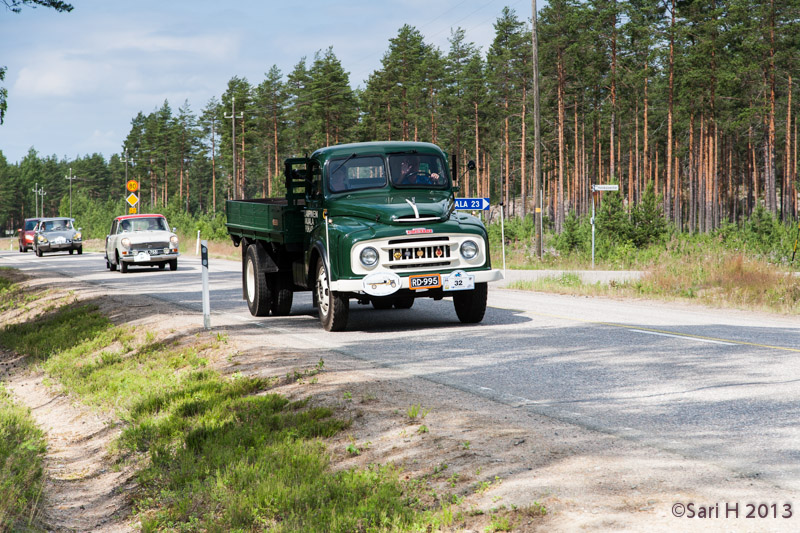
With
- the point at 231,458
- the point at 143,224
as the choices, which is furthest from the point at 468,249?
the point at 143,224

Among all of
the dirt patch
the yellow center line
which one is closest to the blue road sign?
the yellow center line

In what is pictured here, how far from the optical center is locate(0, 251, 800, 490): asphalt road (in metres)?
5.66

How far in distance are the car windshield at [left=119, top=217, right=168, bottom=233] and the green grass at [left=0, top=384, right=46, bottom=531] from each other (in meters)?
18.6

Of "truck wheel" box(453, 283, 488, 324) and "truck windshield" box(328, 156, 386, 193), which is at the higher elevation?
"truck windshield" box(328, 156, 386, 193)

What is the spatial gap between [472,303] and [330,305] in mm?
2192

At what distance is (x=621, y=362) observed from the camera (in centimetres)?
866

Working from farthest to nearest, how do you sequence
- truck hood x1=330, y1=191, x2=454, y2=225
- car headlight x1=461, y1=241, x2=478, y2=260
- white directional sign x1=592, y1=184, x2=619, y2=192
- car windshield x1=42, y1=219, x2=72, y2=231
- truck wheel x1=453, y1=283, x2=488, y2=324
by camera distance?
1. car windshield x1=42, y1=219, x2=72, y2=231
2. white directional sign x1=592, y1=184, x2=619, y2=192
3. truck wheel x1=453, y1=283, x2=488, y2=324
4. car headlight x1=461, y1=241, x2=478, y2=260
5. truck hood x1=330, y1=191, x2=454, y2=225

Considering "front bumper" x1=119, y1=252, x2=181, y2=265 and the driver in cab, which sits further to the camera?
"front bumper" x1=119, y1=252, x2=181, y2=265

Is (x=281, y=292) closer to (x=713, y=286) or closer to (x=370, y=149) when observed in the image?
(x=370, y=149)

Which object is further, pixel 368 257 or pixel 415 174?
pixel 415 174

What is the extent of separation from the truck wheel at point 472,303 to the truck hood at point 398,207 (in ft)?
4.16

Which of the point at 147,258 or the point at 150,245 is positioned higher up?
the point at 150,245

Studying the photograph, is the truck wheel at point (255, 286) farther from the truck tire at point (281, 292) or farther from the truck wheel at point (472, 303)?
the truck wheel at point (472, 303)

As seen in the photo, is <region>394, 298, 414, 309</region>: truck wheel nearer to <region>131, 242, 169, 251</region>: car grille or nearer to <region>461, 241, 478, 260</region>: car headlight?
<region>461, 241, 478, 260</region>: car headlight
